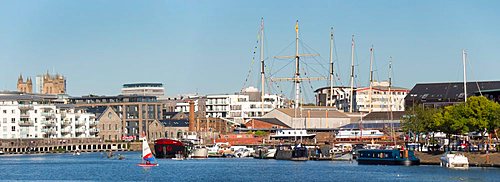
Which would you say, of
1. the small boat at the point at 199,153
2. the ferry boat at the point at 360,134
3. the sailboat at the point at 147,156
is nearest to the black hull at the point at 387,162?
the sailboat at the point at 147,156

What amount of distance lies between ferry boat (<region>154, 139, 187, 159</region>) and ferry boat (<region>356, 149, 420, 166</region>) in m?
34.7

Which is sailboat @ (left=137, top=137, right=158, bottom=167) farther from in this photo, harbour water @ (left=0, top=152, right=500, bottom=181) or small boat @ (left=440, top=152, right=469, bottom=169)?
small boat @ (left=440, top=152, right=469, bottom=169)

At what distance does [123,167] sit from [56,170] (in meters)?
9.26

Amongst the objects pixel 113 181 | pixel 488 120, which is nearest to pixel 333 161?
pixel 488 120

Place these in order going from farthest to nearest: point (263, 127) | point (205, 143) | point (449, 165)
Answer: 1. point (263, 127)
2. point (205, 143)
3. point (449, 165)

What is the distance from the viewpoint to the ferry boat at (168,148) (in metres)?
151

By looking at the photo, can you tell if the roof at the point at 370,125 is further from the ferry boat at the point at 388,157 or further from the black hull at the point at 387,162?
the black hull at the point at 387,162

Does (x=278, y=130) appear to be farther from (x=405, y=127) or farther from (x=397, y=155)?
(x=397, y=155)

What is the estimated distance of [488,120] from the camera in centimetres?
11581

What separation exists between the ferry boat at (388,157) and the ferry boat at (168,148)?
114ft

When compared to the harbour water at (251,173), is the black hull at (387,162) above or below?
above

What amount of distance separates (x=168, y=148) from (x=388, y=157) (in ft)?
138

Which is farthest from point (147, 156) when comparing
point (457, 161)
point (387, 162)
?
point (457, 161)

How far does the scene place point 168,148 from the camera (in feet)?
496
